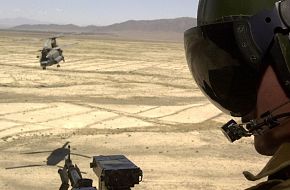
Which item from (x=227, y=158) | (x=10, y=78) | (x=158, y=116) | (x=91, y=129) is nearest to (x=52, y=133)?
(x=91, y=129)

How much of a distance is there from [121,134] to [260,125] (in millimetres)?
10025

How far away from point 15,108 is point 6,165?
→ 21.5 ft

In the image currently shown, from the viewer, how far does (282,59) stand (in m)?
1.74

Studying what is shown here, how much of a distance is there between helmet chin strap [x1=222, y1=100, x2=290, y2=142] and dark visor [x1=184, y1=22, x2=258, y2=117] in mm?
179

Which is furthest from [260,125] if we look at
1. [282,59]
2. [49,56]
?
[49,56]

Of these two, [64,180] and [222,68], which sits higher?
[222,68]

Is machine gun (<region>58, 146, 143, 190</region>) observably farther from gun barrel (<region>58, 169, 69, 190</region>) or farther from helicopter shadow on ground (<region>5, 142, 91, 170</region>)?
helicopter shadow on ground (<region>5, 142, 91, 170</region>)

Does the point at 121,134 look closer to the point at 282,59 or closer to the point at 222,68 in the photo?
the point at 222,68

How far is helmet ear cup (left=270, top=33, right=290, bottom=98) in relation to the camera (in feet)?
5.65

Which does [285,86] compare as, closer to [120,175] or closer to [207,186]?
[120,175]

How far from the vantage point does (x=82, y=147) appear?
10406 millimetres

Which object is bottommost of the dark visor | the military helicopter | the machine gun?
the military helicopter

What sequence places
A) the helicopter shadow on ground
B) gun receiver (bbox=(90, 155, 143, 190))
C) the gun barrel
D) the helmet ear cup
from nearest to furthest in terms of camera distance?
the helmet ear cup → gun receiver (bbox=(90, 155, 143, 190)) → the gun barrel → the helicopter shadow on ground

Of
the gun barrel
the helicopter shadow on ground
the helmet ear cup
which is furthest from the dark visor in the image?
the helicopter shadow on ground
